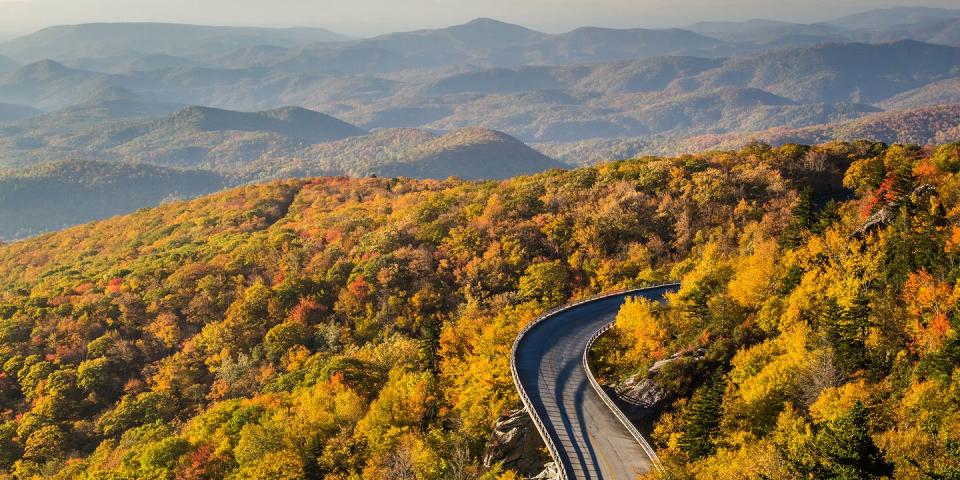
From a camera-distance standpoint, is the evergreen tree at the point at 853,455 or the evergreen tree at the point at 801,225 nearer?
the evergreen tree at the point at 853,455

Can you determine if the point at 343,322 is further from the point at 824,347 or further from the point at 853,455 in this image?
the point at 853,455

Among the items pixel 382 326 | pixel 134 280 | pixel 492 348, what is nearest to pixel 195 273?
pixel 134 280

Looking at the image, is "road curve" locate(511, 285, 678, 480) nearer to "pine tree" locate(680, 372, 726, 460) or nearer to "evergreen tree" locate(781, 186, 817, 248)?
"pine tree" locate(680, 372, 726, 460)

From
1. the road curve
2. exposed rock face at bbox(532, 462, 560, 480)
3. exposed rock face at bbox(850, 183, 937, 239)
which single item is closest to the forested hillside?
exposed rock face at bbox(850, 183, 937, 239)

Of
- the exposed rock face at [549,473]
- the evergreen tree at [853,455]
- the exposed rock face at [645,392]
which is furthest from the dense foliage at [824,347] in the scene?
the exposed rock face at [549,473]

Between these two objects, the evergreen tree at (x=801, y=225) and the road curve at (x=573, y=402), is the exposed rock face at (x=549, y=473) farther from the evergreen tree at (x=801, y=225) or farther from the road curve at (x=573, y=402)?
the evergreen tree at (x=801, y=225)


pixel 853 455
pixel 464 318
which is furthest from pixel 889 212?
pixel 464 318
